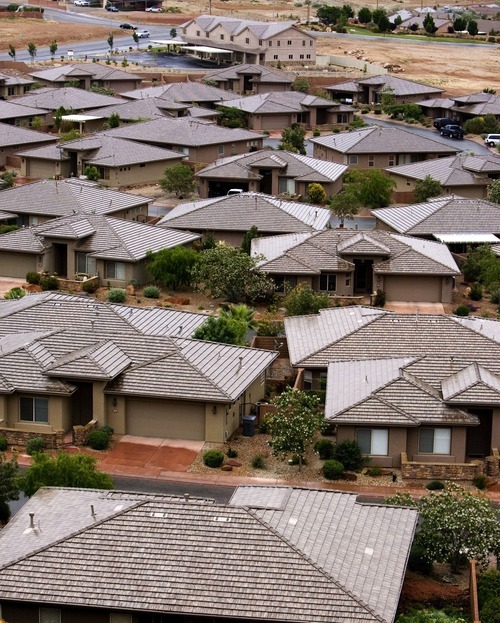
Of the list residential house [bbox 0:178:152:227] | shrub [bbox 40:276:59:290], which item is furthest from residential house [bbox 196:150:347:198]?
shrub [bbox 40:276:59:290]

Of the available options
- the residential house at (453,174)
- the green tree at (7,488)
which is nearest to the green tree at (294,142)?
the residential house at (453,174)

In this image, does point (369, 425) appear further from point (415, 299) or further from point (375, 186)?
point (375, 186)

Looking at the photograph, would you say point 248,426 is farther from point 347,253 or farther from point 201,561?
point 347,253

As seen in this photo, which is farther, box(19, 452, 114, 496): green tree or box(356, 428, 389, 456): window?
box(356, 428, 389, 456): window

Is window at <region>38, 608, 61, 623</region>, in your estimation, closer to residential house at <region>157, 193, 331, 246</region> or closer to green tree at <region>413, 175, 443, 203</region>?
residential house at <region>157, 193, 331, 246</region>

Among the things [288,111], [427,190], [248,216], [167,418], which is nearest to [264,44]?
[288,111]

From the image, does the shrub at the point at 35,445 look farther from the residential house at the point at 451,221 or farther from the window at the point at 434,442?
the residential house at the point at 451,221
